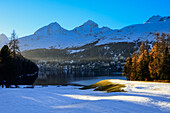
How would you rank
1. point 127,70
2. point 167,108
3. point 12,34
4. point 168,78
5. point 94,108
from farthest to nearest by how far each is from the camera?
point 127,70 < point 168,78 < point 12,34 < point 167,108 < point 94,108

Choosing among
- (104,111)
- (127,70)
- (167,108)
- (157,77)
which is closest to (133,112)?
(104,111)

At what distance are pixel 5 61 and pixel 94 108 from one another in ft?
146

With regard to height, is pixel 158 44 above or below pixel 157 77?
above

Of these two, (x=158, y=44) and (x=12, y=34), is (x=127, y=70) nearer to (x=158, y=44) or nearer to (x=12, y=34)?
(x=158, y=44)

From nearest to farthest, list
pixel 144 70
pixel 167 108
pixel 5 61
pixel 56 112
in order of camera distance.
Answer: pixel 56 112
pixel 167 108
pixel 5 61
pixel 144 70

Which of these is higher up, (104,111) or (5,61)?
(5,61)

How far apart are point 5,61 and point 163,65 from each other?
48.1 m

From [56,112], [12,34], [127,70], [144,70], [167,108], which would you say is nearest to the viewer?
[56,112]

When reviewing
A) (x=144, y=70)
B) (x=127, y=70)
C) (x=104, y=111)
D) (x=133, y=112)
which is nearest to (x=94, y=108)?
(x=104, y=111)

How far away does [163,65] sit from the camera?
43.5m

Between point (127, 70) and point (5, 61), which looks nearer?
point (5, 61)

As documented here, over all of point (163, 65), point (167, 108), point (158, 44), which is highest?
point (158, 44)

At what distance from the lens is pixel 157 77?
48.7 metres

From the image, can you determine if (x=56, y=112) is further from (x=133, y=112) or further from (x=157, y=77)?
(x=157, y=77)
